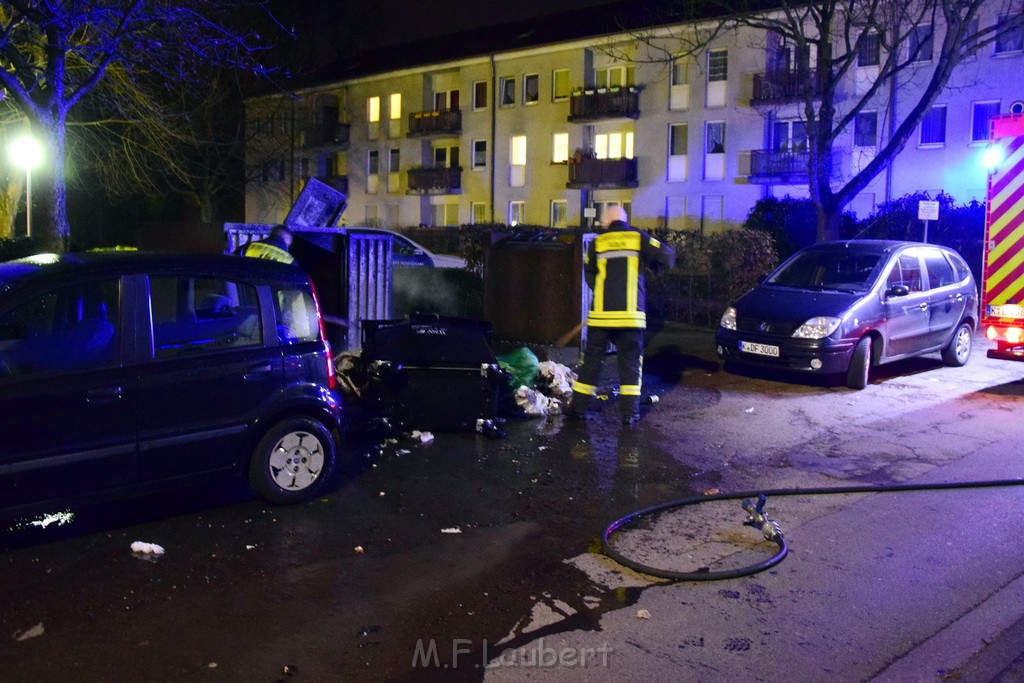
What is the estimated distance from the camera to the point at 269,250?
8.73m

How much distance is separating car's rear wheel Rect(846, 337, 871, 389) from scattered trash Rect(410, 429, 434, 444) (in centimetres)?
521

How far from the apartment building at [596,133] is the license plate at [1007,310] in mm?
15401

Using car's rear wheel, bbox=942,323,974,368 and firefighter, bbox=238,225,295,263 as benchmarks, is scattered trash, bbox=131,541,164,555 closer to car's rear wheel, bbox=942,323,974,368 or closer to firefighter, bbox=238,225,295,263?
firefighter, bbox=238,225,295,263

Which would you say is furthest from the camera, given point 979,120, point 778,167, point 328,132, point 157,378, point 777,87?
point 328,132

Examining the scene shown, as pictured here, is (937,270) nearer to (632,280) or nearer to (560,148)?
(632,280)

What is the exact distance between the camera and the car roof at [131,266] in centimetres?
512

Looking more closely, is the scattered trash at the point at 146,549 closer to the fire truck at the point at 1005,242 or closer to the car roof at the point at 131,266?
the car roof at the point at 131,266

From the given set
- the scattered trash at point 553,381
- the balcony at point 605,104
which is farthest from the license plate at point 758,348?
the balcony at point 605,104

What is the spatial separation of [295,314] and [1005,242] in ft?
26.7

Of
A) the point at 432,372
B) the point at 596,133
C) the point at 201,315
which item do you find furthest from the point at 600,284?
the point at 596,133

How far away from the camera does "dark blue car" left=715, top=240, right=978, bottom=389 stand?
1037 cm

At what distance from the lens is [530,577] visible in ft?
16.2

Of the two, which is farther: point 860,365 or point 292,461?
point 860,365

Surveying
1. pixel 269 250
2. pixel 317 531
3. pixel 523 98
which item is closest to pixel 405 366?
pixel 269 250
